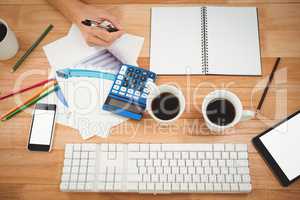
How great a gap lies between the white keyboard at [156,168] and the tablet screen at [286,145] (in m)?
0.08

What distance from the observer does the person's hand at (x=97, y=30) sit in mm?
866

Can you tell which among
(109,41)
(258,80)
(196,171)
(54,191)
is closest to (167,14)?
(109,41)

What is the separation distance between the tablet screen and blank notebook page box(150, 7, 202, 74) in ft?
0.89

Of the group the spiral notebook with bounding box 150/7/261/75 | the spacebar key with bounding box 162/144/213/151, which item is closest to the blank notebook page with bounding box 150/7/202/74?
the spiral notebook with bounding box 150/7/261/75

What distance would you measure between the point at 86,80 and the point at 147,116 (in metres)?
0.21

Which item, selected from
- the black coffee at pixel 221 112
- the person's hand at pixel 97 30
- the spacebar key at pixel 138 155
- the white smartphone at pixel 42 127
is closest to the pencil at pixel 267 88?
the black coffee at pixel 221 112

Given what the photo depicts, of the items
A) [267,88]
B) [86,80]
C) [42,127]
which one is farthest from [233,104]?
[42,127]

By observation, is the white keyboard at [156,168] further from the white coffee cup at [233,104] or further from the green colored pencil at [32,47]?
the green colored pencil at [32,47]

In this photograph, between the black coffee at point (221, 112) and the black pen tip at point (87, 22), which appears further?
the black pen tip at point (87, 22)

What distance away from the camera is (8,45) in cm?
85

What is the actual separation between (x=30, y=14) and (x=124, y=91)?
416 mm

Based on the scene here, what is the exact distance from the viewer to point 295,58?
2.85 feet

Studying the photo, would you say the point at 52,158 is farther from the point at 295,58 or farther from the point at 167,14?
the point at 295,58

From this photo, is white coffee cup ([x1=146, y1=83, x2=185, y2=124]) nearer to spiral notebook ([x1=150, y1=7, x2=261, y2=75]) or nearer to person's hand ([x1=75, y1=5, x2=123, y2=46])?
spiral notebook ([x1=150, y1=7, x2=261, y2=75])
